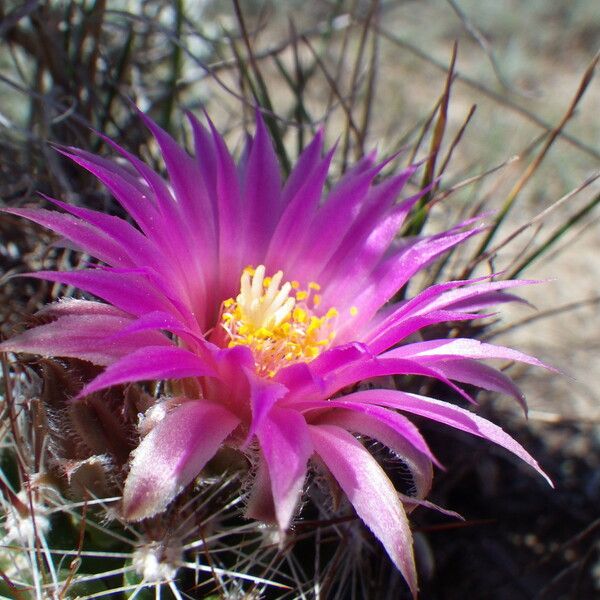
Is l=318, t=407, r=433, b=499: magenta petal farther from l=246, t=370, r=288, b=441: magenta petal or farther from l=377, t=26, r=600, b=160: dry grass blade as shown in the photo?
l=377, t=26, r=600, b=160: dry grass blade

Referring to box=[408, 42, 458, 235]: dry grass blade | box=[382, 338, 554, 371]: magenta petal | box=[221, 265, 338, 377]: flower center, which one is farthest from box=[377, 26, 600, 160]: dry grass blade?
box=[382, 338, 554, 371]: magenta petal

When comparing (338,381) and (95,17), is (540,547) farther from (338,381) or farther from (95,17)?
(95,17)

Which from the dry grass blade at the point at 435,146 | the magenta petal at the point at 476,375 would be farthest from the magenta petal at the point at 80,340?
the dry grass blade at the point at 435,146

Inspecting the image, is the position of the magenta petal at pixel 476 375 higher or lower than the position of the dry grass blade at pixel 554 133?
lower

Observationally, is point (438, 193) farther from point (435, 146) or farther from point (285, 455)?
point (285, 455)

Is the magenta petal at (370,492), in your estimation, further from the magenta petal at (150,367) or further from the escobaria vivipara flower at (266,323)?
the magenta petal at (150,367)

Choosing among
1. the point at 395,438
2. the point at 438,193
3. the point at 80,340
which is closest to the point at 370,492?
the point at 395,438

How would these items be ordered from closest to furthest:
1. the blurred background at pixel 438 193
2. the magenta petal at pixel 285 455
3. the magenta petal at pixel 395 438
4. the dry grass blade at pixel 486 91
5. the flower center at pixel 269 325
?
the magenta petal at pixel 285 455
the magenta petal at pixel 395 438
the flower center at pixel 269 325
the blurred background at pixel 438 193
the dry grass blade at pixel 486 91
